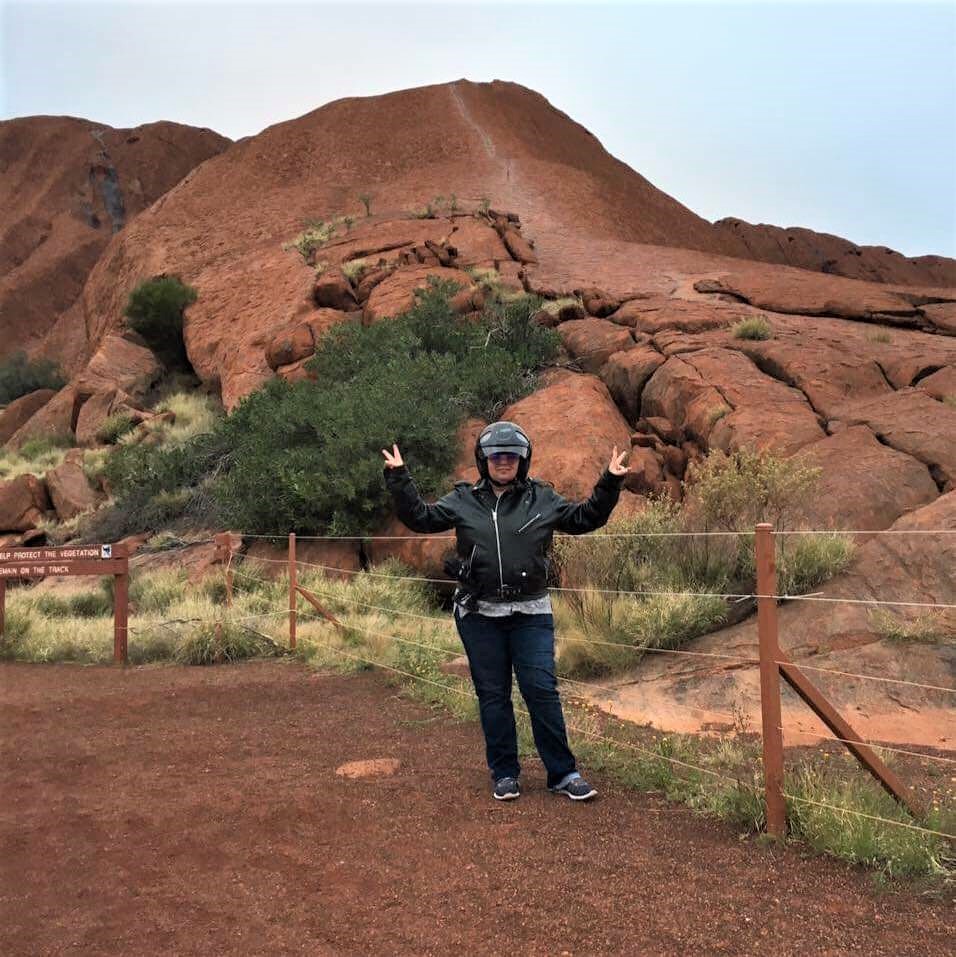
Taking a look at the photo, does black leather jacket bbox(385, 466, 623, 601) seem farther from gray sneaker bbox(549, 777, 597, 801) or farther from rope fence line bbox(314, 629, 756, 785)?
rope fence line bbox(314, 629, 756, 785)

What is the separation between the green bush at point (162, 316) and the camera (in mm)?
23891

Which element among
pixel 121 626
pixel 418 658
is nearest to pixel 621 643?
pixel 418 658

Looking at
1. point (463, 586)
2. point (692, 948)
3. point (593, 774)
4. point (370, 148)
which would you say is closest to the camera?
point (692, 948)

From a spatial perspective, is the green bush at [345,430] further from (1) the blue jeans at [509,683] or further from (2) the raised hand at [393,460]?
(1) the blue jeans at [509,683]

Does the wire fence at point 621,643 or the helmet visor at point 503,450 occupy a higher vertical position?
the helmet visor at point 503,450

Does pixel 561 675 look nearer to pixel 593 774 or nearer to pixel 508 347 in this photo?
pixel 593 774

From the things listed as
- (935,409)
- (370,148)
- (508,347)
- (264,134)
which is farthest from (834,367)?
(264,134)

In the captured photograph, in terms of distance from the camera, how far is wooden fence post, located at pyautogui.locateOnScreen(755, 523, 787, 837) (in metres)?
3.97

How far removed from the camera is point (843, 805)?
3902mm

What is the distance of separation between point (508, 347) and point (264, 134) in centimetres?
2450

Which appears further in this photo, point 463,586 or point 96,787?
point 96,787

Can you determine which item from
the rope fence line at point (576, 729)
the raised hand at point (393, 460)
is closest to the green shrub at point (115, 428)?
the rope fence line at point (576, 729)

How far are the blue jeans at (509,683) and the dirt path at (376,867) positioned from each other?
25 centimetres

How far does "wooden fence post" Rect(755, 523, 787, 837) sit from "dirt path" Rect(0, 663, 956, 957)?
214mm
